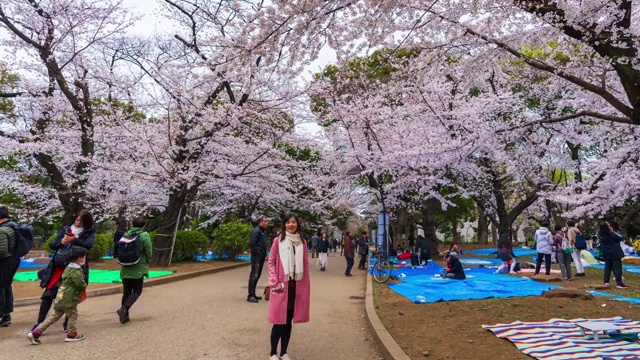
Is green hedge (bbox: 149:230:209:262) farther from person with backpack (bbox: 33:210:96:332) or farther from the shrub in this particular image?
person with backpack (bbox: 33:210:96:332)

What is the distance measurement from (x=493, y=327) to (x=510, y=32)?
15.9ft

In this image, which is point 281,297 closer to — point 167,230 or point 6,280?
point 6,280

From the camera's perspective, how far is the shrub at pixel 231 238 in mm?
16562

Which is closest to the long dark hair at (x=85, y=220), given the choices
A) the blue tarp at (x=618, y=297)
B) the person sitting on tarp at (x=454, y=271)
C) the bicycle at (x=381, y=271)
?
the bicycle at (x=381, y=271)

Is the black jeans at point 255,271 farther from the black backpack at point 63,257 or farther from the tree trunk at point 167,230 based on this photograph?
the tree trunk at point 167,230

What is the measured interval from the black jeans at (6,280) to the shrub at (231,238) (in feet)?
36.9

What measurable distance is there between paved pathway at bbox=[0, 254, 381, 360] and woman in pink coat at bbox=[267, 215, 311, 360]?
44cm

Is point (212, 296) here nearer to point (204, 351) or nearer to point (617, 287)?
point (204, 351)

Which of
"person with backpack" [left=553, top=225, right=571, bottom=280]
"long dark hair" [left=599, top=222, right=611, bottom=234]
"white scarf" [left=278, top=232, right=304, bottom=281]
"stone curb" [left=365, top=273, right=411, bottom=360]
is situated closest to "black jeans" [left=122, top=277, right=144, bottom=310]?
"white scarf" [left=278, top=232, right=304, bottom=281]

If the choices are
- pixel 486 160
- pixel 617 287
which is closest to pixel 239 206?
pixel 486 160

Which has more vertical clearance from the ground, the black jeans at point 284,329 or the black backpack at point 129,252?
the black backpack at point 129,252

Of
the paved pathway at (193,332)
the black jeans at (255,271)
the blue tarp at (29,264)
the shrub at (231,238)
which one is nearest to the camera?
the paved pathway at (193,332)

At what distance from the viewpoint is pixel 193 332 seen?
513cm

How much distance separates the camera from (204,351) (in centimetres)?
429
